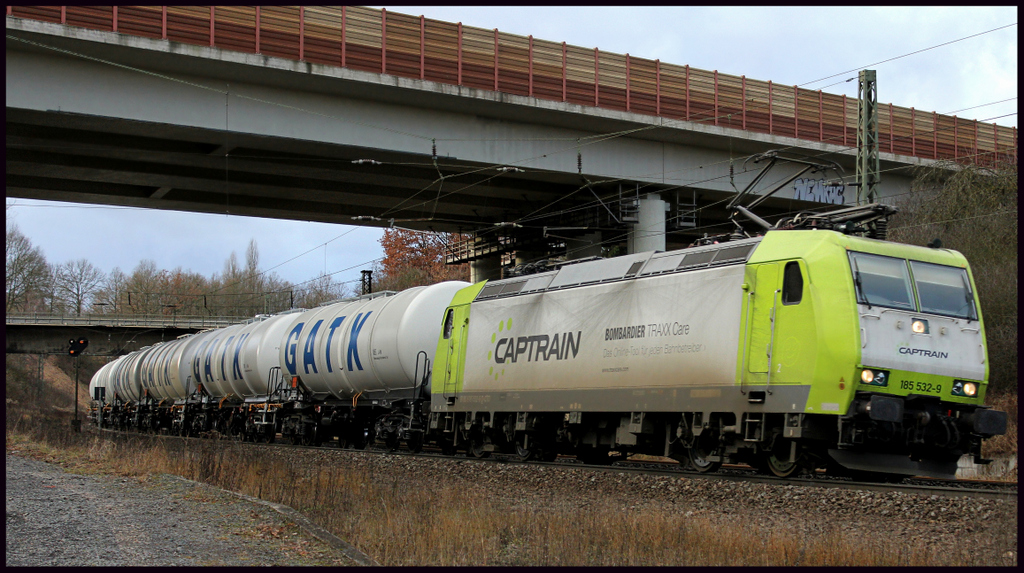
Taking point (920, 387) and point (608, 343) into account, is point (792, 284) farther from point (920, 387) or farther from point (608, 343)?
point (608, 343)

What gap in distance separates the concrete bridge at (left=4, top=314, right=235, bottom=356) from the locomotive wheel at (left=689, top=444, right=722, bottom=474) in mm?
47960

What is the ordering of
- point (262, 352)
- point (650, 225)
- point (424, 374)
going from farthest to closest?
point (650, 225)
point (262, 352)
point (424, 374)

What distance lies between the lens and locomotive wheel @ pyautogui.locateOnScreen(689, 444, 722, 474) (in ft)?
47.1

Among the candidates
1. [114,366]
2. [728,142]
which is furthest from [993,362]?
[114,366]

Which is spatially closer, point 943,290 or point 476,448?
point 943,290

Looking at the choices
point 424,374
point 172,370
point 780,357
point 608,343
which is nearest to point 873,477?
point 780,357

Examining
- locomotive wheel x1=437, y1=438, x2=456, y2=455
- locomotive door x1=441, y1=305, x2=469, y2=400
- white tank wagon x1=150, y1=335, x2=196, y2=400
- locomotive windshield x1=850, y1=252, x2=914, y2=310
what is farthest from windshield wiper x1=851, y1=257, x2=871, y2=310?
white tank wagon x1=150, y1=335, x2=196, y2=400

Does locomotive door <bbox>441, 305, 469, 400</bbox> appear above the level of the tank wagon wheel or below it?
above

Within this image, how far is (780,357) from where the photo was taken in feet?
41.3

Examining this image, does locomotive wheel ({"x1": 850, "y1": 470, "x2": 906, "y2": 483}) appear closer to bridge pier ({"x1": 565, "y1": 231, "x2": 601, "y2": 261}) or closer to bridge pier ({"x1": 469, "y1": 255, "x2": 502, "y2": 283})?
bridge pier ({"x1": 565, "y1": 231, "x2": 601, "y2": 261})

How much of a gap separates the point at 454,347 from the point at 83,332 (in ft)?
157

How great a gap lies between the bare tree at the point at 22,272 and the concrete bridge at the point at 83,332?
11826 millimetres

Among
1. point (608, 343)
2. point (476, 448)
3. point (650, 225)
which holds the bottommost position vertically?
point (476, 448)

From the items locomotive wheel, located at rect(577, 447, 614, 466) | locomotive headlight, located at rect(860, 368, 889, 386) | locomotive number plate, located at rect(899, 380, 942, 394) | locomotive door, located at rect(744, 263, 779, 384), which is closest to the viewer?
locomotive headlight, located at rect(860, 368, 889, 386)
